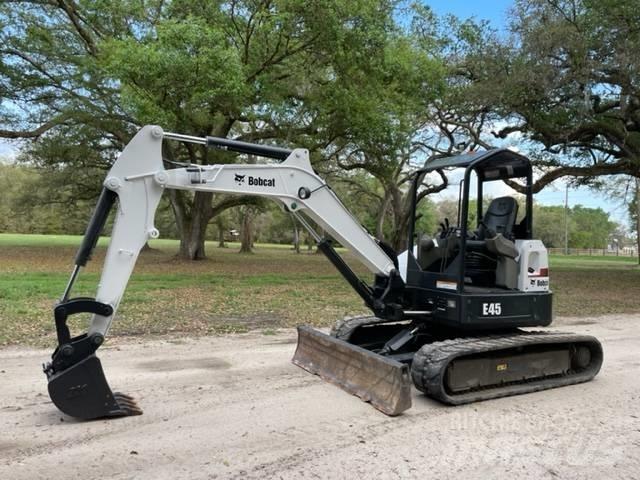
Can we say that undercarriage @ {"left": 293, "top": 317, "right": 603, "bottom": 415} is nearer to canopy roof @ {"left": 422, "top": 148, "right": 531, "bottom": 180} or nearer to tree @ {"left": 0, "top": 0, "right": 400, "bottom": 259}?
canopy roof @ {"left": 422, "top": 148, "right": 531, "bottom": 180}

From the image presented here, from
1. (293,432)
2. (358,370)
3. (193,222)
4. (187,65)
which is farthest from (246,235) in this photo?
(293,432)

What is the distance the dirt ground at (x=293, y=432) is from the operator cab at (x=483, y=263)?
3.21ft

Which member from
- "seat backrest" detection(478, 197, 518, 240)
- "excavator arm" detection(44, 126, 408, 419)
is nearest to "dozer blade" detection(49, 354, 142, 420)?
"excavator arm" detection(44, 126, 408, 419)

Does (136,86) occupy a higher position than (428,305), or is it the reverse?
(136,86)

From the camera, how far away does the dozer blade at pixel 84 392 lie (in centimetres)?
454

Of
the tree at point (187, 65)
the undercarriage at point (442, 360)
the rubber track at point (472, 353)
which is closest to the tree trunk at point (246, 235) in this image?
the tree at point (187, 65)

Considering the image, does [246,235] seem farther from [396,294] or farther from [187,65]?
[396,294]

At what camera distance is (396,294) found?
20.3 ft

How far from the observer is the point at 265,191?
5.32m

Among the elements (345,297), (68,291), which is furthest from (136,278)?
(68,291)

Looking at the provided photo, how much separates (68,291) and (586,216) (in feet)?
405

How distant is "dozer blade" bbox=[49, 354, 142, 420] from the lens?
14.9ft

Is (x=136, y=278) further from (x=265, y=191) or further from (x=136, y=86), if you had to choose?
(x=265, y=191)

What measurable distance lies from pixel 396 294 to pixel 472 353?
1143 mm
